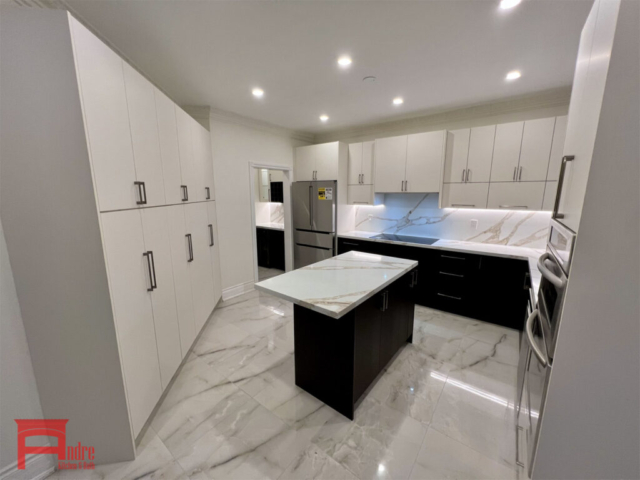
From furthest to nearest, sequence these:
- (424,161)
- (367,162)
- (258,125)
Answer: (367,162), (258,125), (424,161)

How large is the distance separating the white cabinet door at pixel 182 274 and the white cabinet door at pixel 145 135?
0.27 meters

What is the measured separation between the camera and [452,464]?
1452 mm

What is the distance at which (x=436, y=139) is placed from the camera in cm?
325

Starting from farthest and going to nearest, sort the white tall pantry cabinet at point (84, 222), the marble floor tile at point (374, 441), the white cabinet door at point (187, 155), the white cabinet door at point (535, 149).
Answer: the white cabinet door at point (535, 149) → the white cabinet door at point (187, 155) → the marble floor tile at point (374, 441) → the white tall pantry cabinet at point (84, 222)

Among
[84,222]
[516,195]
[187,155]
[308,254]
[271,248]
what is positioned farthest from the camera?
[271,248]

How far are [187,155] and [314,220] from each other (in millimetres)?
2216

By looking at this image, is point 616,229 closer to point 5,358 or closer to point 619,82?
point 619,82

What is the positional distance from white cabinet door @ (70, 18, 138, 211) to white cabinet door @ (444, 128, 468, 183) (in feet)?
10.9

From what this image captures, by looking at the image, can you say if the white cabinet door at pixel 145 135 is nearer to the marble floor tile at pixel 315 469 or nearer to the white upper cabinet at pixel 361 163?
the marble floor tile at pixel 315 469

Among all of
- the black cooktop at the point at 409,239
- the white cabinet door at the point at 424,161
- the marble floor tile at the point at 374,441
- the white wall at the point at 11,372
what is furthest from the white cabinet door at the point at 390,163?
the white wall at the point at 11,372

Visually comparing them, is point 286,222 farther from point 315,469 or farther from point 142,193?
point 315,469

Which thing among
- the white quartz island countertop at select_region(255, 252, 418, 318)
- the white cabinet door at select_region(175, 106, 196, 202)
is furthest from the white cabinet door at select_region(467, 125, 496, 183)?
the white cabinet door at select_region(175, 106, 196, 202)

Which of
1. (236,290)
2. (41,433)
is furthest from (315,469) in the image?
(236,290)

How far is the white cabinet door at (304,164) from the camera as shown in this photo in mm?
4195
